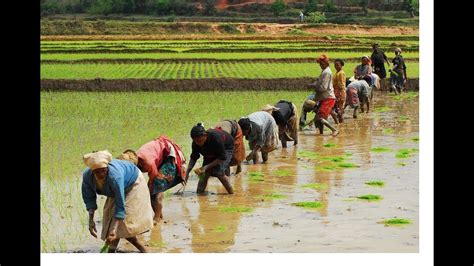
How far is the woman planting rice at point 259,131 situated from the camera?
34.1 feet

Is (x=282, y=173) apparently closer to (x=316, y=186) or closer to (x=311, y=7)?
(x=316, y=186)

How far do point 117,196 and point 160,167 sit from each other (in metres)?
1.37

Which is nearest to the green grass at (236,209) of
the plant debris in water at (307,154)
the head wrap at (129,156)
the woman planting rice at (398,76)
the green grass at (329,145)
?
the head wrap at (129,156)

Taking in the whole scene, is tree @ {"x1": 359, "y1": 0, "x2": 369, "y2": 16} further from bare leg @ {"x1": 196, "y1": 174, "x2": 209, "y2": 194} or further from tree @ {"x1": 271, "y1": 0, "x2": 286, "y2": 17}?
bare leg @ {"x1": 196, "y1": 174, "x2": 209, "y2": 194}

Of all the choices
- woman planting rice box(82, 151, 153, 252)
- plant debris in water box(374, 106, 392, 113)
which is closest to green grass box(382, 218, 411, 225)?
woman planting rice box(82, 151, 153, 252)

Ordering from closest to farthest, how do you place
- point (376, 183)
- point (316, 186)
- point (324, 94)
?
point (316, 186)
point (376, 183)
point (324, 94)

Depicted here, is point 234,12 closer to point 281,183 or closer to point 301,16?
point 301,16

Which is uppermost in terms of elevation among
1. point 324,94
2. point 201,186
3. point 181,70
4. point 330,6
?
point 330,6

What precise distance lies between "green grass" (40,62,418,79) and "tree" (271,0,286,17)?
25.7m

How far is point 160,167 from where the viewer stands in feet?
27.3

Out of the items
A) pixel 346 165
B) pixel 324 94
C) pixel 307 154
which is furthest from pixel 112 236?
pixel 324 94
